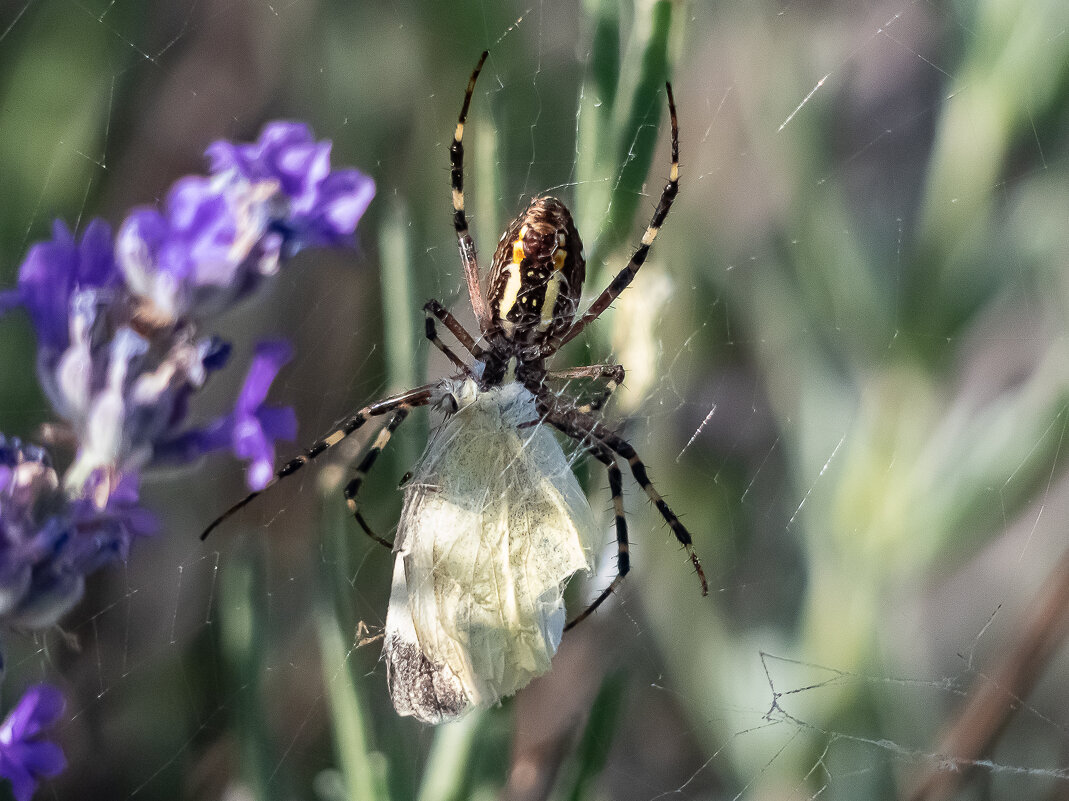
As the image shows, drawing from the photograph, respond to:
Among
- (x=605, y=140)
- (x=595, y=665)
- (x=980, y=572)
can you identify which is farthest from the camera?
(x=980, y=572)

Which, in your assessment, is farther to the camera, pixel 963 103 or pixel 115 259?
pixel 963 103

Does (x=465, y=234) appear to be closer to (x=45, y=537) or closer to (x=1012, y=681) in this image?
(x=45, y=537)

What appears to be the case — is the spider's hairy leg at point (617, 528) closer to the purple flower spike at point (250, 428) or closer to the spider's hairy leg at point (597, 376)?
the spider's hairy leg at point (597, 376)

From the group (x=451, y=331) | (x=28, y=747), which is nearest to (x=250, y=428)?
(x=28, y=747)

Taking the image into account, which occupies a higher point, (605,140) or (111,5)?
(111,5)

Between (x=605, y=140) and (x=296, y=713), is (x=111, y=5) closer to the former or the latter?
(x=605, y=140)

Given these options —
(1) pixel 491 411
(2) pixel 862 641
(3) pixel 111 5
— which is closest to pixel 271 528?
(1) pixel 491 411

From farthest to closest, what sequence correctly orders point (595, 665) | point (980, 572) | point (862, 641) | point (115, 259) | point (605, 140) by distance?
point (980, 572) < point (595, 665) < point (862, 641) < point (605, 140) < point (115, 259)
